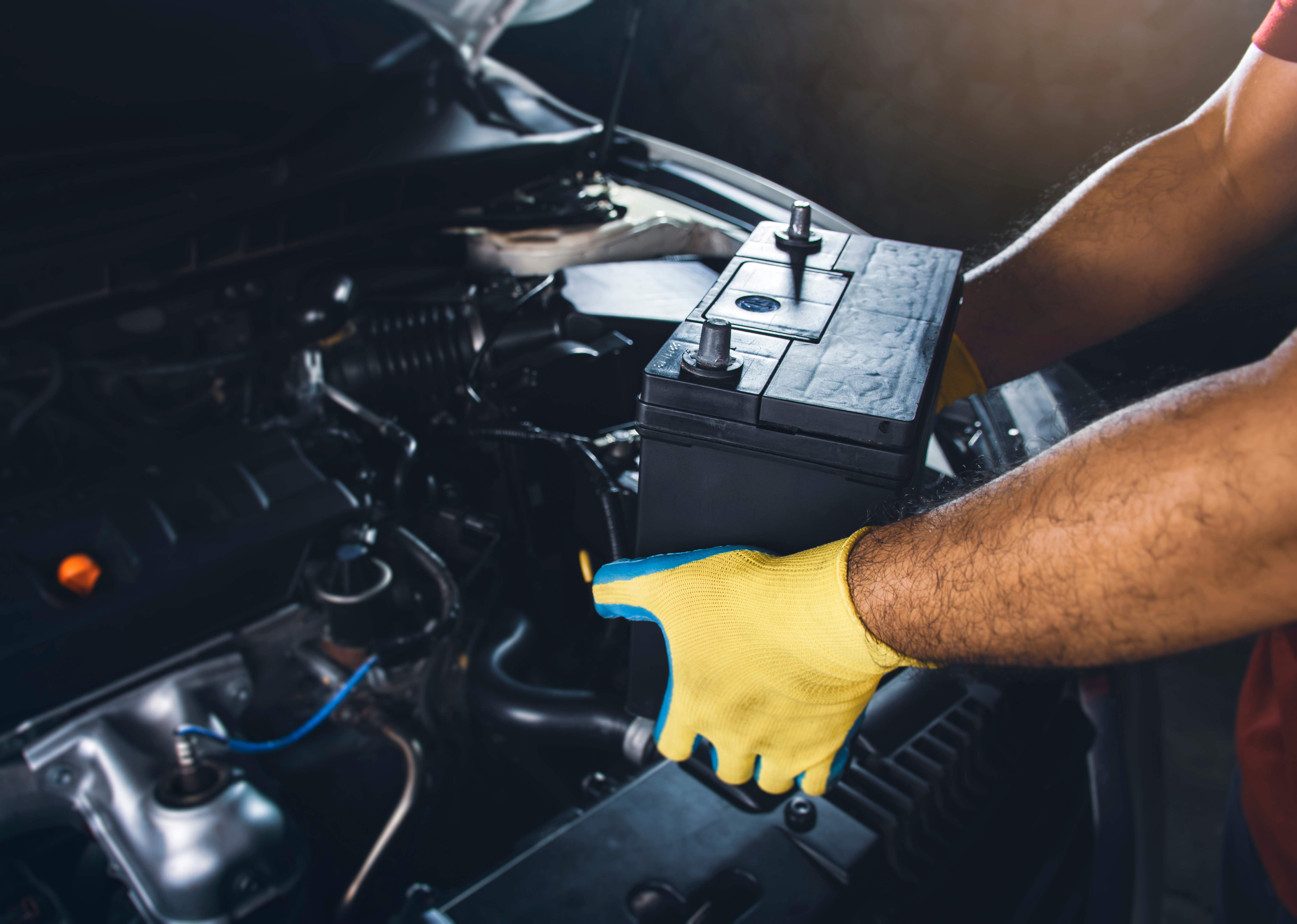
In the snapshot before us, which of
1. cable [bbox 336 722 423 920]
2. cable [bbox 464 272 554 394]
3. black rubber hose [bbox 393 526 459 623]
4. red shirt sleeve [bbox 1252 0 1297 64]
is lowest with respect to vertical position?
cable [bbox 336 722 423 920]

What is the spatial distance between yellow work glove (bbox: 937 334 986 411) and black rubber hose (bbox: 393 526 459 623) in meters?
0.58

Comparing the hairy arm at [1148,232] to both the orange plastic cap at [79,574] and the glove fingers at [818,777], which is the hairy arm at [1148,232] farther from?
the orange plastic cap at [79,574]

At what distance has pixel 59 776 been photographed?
780 mm

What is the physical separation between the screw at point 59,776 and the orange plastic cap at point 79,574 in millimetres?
165

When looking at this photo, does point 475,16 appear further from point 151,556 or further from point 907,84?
point 907,84

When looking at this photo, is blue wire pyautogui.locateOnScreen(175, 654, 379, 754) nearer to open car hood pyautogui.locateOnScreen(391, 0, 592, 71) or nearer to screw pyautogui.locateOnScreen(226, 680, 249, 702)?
screw pyautogui.locateOnScreen(226, 680, 249, 702)

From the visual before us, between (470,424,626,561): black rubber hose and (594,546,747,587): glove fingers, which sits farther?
(470,424,626,561): black rubber hose

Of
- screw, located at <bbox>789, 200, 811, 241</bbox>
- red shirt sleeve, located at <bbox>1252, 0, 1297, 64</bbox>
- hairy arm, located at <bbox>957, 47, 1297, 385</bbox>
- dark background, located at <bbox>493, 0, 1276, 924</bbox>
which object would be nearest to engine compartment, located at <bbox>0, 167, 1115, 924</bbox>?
hairy arm, located at <bbox>957, 47, 1297, 385</bbox>

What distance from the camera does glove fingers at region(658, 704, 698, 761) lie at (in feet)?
2.22

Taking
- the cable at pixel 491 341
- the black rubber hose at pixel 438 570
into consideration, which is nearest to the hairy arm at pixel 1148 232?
the cable at pixel 491 341

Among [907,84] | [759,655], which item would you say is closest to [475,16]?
[759,655]

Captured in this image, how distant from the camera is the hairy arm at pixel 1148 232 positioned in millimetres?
792

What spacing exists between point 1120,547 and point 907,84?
13.0 ft

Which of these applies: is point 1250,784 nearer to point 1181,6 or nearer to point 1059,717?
point 1059,717
